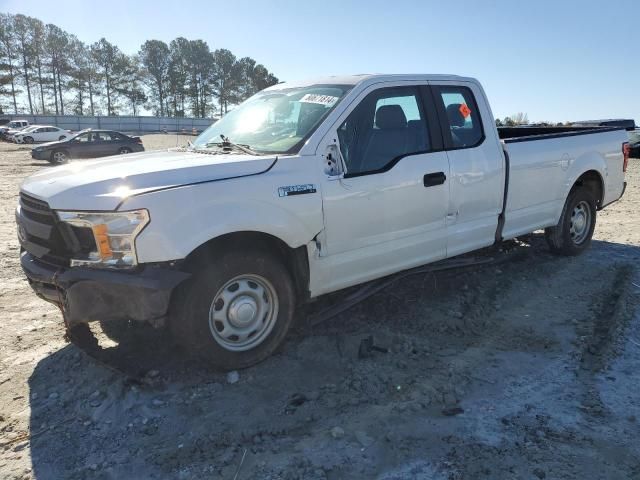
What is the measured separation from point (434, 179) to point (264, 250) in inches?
63.0

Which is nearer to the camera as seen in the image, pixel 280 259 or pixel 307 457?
pixel 307 457

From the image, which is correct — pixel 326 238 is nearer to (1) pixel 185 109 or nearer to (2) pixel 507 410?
(2) pixel 507 410

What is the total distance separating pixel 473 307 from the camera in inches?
189

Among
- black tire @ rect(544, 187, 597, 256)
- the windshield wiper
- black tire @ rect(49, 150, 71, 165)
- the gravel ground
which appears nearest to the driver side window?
the windshield wiper

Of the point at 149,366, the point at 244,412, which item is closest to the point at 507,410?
the point at 244,412

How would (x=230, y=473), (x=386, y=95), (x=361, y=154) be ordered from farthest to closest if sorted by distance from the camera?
1. (x=386, y=95)
2. (x=361, y=154)
3. (x=230, y=473)

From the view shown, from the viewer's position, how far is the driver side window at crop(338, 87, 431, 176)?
3969mm

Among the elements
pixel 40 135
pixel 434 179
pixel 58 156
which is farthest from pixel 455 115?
pixel 40 135

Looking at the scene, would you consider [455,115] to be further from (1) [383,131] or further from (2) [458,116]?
(1) [383,131]

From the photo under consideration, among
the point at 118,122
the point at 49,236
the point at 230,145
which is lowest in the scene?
the point at 49,236

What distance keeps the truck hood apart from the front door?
2.21 ft

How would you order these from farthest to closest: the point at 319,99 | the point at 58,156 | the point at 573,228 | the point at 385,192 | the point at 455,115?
the point at 58,156 → the point at 573,228 → the point at 455,115 → the point at 319,99 → the point at 385,192

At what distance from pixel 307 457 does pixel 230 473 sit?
15.8 inches

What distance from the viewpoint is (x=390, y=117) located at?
430cm
